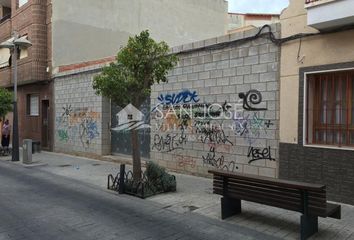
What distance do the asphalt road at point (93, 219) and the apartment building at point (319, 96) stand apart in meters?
2.57

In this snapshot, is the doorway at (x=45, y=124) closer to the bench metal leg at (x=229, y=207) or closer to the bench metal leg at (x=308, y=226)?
the bench metal leg at (x=229, y=207)

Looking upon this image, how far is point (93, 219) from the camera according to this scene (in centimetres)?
669

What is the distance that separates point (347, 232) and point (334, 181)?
1.88 meters

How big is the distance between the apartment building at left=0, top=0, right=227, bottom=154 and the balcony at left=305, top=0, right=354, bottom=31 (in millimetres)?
10148

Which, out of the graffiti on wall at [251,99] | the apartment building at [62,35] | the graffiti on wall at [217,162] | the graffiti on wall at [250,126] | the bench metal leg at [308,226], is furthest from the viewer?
the apartment building at [62,35]

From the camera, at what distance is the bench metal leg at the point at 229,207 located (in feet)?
21.6

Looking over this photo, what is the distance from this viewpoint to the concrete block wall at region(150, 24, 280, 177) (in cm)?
895

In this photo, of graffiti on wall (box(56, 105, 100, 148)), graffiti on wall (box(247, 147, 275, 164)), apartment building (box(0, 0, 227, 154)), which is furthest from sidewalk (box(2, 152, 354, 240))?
apartment building (box(0, 0, 227, 154))

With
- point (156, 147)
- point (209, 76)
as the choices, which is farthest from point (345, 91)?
point (156, 147)

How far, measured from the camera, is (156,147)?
12.3 m

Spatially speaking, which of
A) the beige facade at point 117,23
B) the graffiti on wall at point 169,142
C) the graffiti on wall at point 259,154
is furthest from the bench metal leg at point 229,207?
the beige facade at point 117,23

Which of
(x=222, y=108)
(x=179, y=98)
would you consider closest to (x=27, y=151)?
(x=179, y=98)

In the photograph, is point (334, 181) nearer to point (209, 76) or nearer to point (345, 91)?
point (345, 91)

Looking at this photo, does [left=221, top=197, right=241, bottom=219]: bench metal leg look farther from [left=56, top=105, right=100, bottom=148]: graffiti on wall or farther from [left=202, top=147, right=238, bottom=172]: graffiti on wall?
[left=56, top=105, right=100, bottom=148]: graffiti on wall
